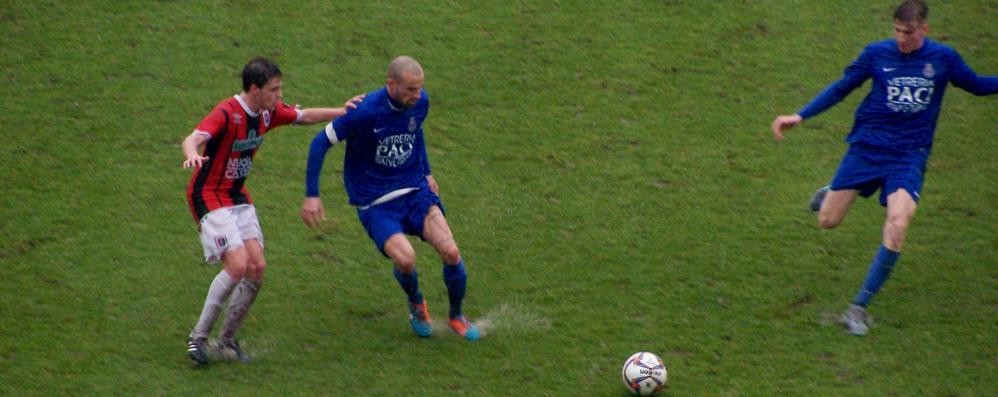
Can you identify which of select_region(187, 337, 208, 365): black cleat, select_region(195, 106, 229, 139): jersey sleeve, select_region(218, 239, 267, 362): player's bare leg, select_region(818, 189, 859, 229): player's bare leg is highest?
select_region(195, 106, 229, 139): jersey sleeve

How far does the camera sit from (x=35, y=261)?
10031 millimetres

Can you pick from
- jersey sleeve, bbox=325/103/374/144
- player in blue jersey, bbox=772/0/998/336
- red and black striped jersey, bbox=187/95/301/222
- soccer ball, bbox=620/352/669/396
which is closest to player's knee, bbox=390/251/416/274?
jersey sleeve, bbox=325/103/374/144

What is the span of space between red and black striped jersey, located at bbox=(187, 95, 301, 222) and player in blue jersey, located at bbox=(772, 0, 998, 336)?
3749 mm

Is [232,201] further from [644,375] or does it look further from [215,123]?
[644,375]

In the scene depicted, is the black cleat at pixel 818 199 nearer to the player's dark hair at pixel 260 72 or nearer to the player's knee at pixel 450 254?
the player's knee at pixel 450 254

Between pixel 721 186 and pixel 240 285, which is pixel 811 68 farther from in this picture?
pixel 240 285

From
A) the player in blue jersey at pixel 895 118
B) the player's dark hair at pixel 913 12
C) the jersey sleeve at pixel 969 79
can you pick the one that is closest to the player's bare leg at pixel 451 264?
the player in blue jersey at pixel 895 118

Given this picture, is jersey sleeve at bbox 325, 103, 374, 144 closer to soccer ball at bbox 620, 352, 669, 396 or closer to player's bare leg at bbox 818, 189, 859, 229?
soccer ball at bbox 620, 352, 669, 396

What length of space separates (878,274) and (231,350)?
4.54 meters

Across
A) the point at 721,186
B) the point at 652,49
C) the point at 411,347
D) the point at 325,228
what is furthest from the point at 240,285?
the point at 652,49

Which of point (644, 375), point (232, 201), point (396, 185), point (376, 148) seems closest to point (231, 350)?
point (232, 201)

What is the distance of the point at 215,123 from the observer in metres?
8.48

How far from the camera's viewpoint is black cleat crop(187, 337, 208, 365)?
8.63 m

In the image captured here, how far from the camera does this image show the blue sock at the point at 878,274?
9.01m
